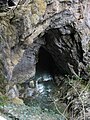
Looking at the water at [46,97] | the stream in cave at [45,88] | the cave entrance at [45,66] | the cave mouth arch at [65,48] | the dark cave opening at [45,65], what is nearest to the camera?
the water at [46,97]

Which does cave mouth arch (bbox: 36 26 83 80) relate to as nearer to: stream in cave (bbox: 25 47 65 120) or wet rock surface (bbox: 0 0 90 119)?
wet rock surface (bbox: 0 0 90 119)

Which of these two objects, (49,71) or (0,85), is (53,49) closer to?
(49,71)

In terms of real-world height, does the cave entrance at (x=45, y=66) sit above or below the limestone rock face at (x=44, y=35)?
below

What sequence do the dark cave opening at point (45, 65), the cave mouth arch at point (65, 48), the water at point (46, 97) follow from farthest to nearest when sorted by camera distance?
the dark cave opening at point (45, 65)
the cave mouth arch at point (65, 48)
the water at point (46, 97)

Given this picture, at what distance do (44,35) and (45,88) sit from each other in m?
2.64

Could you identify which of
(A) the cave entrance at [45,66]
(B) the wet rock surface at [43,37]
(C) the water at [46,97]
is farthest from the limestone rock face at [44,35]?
(A) the cave entrance at [45,66]

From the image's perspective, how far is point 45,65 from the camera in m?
18.3

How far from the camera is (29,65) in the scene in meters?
16.1

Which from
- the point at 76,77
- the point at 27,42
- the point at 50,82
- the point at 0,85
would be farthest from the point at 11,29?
the point at 50,82

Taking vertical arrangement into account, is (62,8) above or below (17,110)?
above

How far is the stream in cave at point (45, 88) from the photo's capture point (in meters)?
13.2

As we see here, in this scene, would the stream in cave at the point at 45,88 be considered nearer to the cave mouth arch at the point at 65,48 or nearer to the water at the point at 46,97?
the water at the point at 46,97

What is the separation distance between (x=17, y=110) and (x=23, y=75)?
6.34 metres

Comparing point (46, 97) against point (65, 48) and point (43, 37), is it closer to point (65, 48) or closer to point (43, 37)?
point (65, 48)
